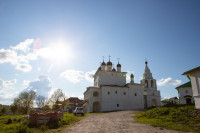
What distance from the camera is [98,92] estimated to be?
3191 cm

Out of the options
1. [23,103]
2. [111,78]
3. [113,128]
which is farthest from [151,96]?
[23,103]

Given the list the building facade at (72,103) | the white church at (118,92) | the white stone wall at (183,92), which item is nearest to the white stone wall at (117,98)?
the white church at (118,92)

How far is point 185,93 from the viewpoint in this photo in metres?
31.0

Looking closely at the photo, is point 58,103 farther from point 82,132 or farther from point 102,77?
point 82,132

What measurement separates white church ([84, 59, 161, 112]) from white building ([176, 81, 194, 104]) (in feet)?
19.2

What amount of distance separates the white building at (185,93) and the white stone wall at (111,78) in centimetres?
1317

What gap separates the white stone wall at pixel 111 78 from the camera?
34031 millimetres

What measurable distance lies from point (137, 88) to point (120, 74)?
18.4 ft

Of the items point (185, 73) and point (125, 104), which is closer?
point (185, 73)

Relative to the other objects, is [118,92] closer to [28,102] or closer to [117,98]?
[117,98]

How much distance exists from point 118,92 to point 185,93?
15.1m

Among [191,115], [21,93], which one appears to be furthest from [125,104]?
[21,93]

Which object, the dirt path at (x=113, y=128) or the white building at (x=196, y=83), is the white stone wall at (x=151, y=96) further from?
the dirt path at (x=113, y=128)

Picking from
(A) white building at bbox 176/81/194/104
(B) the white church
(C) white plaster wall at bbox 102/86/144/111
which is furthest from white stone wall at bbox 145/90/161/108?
(A) white building at bbox 176/81/194/104
